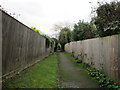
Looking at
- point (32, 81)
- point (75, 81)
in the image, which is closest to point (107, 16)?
point (75, 81)

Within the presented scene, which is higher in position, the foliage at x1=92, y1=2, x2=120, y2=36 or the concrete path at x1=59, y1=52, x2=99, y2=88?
the foliage at x1=92, y1=2, x2=120, y2=36

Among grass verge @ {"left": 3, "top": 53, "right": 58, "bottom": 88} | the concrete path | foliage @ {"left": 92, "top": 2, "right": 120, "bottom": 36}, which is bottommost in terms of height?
the concrete path

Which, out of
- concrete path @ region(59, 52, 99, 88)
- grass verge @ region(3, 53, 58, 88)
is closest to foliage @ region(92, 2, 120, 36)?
concrete path @ region(59, 52, 99, 88)

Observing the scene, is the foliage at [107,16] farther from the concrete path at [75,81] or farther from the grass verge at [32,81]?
the grass verge at [32,81]

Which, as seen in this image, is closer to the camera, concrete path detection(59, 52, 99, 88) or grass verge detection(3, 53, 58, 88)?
grass verge detection(3, 53, 58, 88)

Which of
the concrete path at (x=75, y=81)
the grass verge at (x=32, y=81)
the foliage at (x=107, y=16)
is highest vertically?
the foliage at (x=107, y=16)

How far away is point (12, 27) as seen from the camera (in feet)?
12.2

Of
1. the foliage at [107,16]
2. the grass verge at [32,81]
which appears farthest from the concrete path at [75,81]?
the foliage at [107,16]

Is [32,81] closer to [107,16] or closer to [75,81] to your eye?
[75,81]

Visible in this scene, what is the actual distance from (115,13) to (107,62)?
2.62 meters

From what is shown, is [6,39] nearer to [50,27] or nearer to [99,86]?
[99,86]

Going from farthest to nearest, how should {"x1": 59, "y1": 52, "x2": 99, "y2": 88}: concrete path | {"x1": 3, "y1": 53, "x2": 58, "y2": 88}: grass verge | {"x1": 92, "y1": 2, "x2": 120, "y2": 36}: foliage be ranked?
{"x1": 92, "y1": 2, "x2": 120, "y2": 36}: foliage < {"x1": 59, "y1": 52, "x2": 99, "y2": 88}: concrete path < {"x1": 3, "y1": 53, "x2": 58, "y2": 88}: grass verge

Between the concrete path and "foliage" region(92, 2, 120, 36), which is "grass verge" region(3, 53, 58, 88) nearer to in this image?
the concrete path

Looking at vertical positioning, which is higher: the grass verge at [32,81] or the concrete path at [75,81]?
the grass verge at [32,81]
